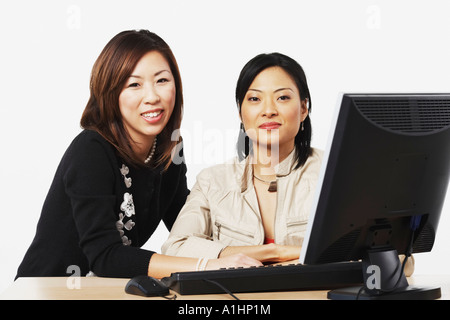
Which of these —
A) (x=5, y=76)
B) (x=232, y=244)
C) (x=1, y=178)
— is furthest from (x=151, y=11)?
(x=232, y=244)

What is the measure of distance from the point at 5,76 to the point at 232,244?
2058mm

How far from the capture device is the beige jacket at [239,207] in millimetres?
1997

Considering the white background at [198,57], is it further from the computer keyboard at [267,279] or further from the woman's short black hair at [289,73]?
the computer keyboard at [267,279]

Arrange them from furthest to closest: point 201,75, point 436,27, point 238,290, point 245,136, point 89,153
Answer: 1. point 436,27
2. point 201,75
3. point 245,136
4. point 89,153
5. point 238,290

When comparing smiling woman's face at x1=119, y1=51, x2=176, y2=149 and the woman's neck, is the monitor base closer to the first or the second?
the woman's neck

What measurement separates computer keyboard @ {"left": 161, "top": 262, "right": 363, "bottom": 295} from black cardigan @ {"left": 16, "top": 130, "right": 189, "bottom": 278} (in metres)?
0.31

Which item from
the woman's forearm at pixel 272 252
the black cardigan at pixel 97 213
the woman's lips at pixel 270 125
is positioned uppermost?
the woman's lips at pixel 270 125

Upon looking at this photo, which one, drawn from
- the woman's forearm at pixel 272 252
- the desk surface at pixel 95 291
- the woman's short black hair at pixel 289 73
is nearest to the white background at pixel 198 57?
the woman's short black hair at pixel 289 73

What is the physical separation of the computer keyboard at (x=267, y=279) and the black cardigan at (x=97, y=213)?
31cm

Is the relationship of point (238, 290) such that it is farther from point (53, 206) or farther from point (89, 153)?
point (53, 206)

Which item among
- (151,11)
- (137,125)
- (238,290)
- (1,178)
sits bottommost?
(238,290)

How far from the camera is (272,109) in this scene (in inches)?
78.7

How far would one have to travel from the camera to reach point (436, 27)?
365 centimetres

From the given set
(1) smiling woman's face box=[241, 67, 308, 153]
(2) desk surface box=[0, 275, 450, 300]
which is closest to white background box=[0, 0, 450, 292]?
(1) smiling woman's face box=[241, 67, 308, 153]
